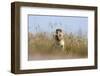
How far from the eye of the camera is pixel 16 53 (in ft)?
4.79

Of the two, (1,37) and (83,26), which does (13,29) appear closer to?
(1,37)

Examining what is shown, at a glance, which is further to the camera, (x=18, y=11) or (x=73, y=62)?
(x=73, y=62)

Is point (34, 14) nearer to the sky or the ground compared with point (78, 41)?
nearer to the sky

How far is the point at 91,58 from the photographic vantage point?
67.7 inches

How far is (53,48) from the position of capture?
1.59 meters

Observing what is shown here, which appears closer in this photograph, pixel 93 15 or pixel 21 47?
pixel 21 47

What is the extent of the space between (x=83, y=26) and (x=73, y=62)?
27cm

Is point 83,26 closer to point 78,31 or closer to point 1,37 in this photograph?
point 78,31

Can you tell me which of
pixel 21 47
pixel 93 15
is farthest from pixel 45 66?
pixel 93 15

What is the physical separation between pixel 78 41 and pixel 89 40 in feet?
0.31

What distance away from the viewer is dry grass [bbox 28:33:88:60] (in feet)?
5.01

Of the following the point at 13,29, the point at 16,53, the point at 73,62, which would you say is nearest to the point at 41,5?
the point at 13,29

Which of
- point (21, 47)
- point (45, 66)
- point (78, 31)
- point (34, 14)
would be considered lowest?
point (45, 66)

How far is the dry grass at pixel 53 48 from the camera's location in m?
1.53
